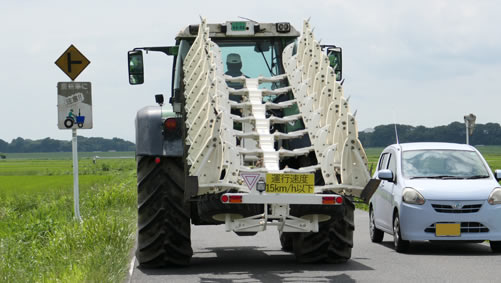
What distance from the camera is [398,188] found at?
536 inches

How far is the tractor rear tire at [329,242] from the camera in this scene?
10.6 m

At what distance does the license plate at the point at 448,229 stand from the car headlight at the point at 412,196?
1.45 ft

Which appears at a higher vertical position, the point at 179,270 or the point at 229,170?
the point at 229,170

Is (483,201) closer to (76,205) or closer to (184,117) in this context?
(184,117)

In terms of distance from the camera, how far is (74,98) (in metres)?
17.2

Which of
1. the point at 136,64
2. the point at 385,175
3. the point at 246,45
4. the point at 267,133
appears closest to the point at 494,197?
the point at 385,175

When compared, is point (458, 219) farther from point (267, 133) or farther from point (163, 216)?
point (163, 216)

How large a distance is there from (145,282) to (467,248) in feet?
20.1

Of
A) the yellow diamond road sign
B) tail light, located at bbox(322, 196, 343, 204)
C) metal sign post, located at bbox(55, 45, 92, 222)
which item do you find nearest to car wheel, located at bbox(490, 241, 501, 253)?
tail light, located at bbox(322, 196, 343, 204)

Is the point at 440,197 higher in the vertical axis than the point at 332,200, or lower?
Answer: lower

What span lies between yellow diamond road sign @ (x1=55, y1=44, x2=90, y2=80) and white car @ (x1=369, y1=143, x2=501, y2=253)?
6379 millimetres

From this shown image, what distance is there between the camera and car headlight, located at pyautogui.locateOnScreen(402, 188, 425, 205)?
13.0m

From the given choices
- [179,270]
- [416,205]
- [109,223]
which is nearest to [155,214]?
[179,270]

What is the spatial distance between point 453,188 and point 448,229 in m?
0.64
